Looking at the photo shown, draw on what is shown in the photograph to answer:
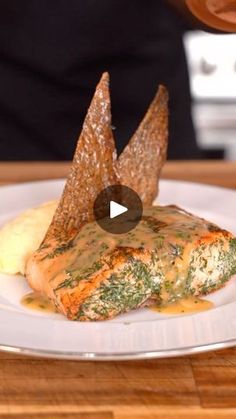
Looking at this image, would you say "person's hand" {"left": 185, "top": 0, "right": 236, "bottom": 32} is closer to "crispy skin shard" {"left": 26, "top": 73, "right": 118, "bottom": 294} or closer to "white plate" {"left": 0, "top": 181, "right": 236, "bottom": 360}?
"crispy skin shard" {"left": 26, "top": 73, "right": 118, "bottom": 294}

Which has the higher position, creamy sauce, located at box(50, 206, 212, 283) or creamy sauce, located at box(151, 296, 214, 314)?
creamy sauce, located at box(50, 206, 212, 283)

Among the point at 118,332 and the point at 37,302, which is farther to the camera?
the point at 37,302

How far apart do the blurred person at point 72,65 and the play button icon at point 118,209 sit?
2.11ft

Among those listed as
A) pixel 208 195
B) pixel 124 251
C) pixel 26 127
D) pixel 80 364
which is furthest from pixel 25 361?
pixel 26 127

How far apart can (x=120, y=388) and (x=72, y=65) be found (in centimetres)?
105

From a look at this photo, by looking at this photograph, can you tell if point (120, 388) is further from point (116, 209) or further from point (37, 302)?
point (116, 209)

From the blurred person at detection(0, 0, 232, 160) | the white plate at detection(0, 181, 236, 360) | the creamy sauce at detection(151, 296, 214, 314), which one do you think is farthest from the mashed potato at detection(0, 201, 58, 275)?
the blurred person at detection(0, 0, 232, 160)

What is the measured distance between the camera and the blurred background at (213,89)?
2.48 meters

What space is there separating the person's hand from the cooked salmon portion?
25 centimetres

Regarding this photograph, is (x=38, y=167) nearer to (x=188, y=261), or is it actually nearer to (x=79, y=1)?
(x=79, y=1)

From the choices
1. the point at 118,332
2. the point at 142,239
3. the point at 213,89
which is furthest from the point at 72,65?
the point at 118,332

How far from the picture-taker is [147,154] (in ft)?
4.61

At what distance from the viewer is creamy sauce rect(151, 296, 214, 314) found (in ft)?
3.68

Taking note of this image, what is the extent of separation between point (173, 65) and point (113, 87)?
0.16 metres
